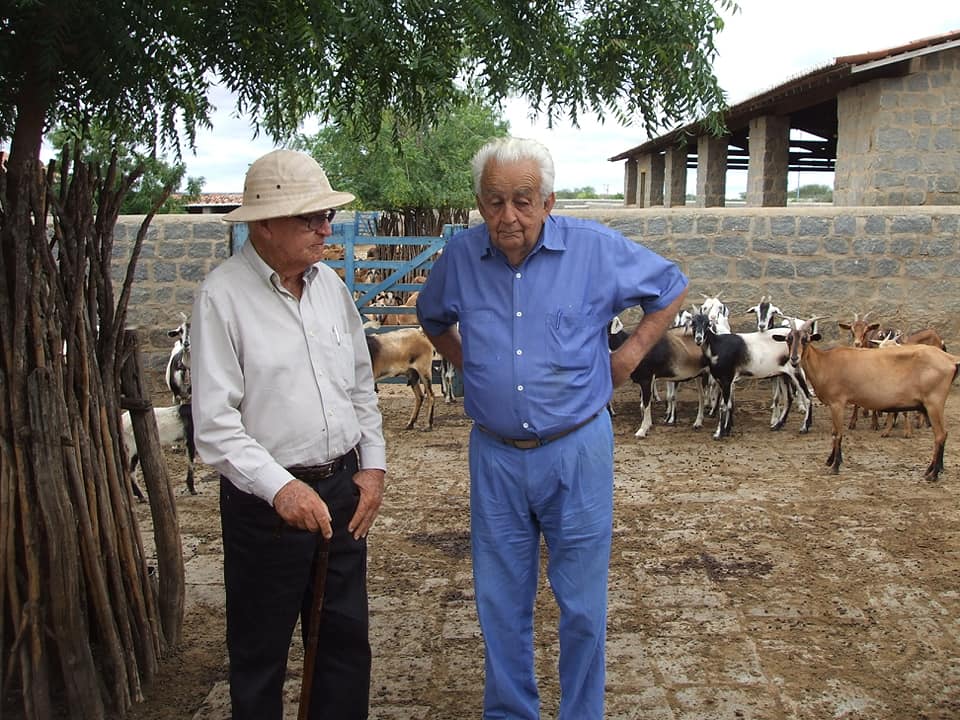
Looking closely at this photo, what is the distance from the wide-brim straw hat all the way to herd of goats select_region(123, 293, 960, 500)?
4.89m

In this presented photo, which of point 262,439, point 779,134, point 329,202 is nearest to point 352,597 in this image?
point 262,439

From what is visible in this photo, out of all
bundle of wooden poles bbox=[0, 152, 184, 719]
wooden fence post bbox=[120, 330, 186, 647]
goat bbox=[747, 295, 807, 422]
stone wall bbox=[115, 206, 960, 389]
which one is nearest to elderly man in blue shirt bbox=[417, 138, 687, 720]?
bundle of wooden poles bbox=[0, 152, 184, 719]

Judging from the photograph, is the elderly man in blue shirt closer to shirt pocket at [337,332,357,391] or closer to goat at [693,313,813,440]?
shirt pocket at [337,332,357,391]

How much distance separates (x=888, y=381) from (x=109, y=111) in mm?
5968

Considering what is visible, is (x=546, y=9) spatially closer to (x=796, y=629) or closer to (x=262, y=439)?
(x=262, y=439)

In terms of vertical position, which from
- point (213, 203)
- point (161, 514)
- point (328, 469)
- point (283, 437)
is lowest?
point (161, 514)

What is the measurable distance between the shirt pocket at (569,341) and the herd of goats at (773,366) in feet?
16.2

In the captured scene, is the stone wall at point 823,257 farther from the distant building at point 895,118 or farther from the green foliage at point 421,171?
the green foliage at point 421,171

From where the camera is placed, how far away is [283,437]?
2.96 m

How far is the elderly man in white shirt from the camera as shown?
2.86 meters

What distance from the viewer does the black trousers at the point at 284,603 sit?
3016mm

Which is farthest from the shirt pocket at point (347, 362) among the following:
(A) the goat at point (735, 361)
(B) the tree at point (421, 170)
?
(B) the tree at point (421, 170)

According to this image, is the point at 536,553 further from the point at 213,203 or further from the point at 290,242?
the point at 213,203

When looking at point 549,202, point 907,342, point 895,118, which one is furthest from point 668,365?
point 549,202
